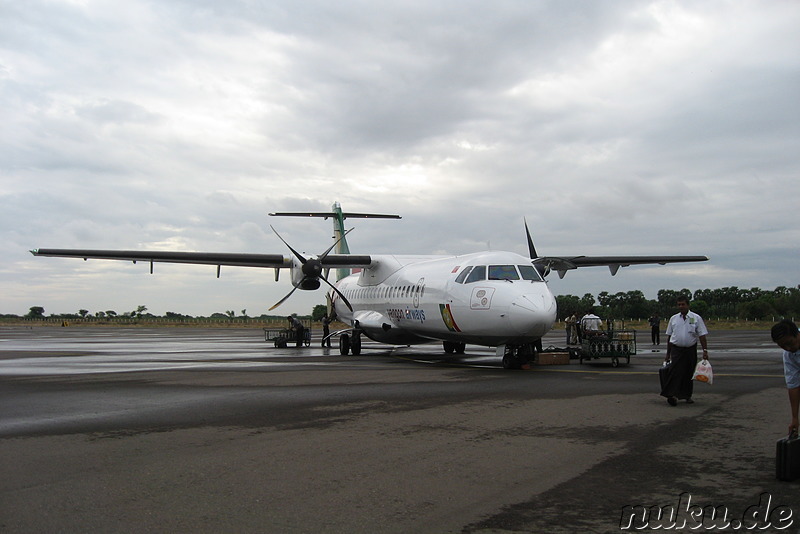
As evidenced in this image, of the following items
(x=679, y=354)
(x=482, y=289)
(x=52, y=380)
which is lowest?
(x=52, y=380)

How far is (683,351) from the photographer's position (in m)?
9.74

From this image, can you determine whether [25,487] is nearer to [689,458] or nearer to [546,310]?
[689,458]

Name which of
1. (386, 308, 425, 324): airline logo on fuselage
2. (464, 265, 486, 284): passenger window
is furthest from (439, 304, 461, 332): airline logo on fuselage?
(386, 308, 425, 324): airline logo on fuselage

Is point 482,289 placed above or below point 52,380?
above

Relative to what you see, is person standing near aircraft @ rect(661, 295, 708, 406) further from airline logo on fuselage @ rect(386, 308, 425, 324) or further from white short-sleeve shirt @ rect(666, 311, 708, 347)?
airline logo on fuselage @ rect(386, 308, 425, 324)

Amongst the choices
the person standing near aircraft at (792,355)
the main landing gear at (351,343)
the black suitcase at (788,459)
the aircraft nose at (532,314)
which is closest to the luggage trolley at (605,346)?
the aircraft nose at (532,314)

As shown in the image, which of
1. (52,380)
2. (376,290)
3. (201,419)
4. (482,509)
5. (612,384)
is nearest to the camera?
(482,509)

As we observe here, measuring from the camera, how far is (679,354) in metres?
9.73

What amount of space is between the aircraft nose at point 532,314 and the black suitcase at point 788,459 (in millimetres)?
9367

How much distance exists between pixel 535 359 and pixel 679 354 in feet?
28.1

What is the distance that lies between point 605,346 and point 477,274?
397 centimetres

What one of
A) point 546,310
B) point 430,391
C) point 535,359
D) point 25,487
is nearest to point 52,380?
point 430,391

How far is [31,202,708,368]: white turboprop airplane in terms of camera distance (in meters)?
15.4

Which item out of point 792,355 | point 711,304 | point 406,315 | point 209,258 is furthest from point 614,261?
point 711,304
